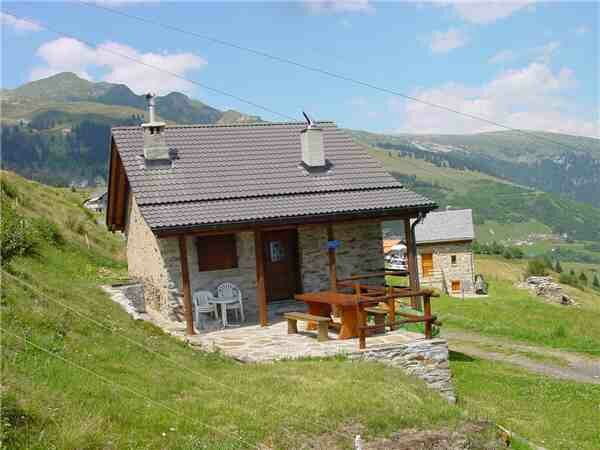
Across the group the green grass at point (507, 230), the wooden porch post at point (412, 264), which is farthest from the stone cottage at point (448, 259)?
the green grass at point (507, 230)

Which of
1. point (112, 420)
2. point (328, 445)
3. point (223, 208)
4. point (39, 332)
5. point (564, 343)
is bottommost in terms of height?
point (564, 343)

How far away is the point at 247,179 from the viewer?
56.7ft

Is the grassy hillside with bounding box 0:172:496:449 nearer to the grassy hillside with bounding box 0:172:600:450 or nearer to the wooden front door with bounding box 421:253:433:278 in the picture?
the grassy hillside with bounding box 0:172:600:450

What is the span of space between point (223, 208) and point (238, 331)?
9.77 feet

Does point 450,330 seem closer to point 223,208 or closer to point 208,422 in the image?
point 223,208

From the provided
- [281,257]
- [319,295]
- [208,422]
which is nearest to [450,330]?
[281,257]

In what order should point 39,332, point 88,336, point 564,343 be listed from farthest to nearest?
point 564,343, point 88,336, point 39,332

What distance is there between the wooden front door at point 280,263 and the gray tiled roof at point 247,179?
57.6 inches

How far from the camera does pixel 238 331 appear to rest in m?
15.0

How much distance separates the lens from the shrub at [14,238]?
39.3ft

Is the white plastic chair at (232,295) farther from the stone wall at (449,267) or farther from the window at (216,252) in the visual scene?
the stone wall at (449,267)

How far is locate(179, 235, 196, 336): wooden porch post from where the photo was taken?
14680mm

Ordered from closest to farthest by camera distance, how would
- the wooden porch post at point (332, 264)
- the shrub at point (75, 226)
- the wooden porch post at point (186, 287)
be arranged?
the wooden porch post at point (186, 287) → the wooden porch post at point (332, 264) → the shrub at point (75, 226)

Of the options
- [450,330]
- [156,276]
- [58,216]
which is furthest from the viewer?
[58,216]
